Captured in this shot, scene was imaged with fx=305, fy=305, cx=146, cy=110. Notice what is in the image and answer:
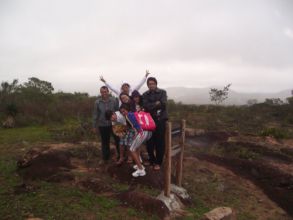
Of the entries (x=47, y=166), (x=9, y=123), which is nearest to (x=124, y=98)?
(x=47, y=166)

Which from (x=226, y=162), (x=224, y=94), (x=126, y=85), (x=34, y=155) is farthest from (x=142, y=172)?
(x=224, y=94)

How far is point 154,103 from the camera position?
223 inches

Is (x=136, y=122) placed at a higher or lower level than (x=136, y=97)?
lower

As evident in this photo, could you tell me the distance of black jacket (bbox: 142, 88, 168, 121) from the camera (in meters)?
5.67

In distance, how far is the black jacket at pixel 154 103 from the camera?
18.6 feet

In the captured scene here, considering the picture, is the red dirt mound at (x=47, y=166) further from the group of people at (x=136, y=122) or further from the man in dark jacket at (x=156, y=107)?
the man in dark jacket at (x=156, y=107)

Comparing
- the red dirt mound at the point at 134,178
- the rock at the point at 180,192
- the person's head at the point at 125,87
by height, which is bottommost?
the rock at the point at 180,192

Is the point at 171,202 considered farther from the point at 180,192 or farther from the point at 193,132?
the point at 193,132

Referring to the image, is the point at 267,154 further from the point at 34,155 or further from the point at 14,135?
the point at 14,135

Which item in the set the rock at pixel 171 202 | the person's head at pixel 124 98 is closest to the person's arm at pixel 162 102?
the person's head at pixel 124 98

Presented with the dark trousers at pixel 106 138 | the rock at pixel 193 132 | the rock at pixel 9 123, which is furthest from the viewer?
the rock at pixel 9 123

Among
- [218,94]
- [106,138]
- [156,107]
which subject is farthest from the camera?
[218,94]

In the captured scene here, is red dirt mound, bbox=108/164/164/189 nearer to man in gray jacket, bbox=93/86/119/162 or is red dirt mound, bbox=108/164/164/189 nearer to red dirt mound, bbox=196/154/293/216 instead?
man in gray jacket, bbox=93/86/119/162

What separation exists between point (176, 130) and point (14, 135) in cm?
778
